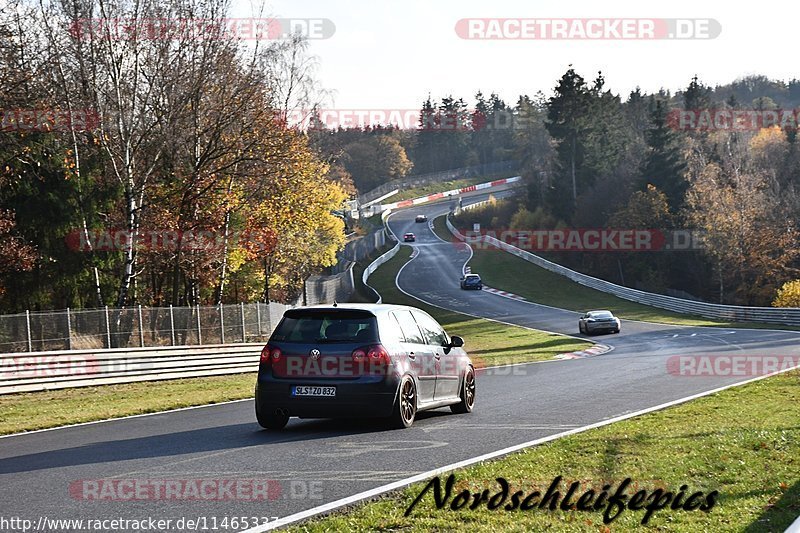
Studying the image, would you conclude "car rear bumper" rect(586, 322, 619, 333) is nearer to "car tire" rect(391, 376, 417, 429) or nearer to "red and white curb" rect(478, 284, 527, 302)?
"red and white curb" rect(478, 284, 527, 302)

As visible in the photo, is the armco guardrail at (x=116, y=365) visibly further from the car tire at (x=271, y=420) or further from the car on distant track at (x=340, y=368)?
the car on distant track at (x=340, y=368)

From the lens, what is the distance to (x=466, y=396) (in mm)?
15219

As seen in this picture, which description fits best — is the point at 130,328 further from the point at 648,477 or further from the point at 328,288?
A: the point at 328,288

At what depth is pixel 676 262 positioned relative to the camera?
88.3 meters

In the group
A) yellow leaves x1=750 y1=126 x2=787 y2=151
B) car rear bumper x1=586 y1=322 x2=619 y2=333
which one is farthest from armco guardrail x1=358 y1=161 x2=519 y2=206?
car rear bumper x1=586 y1=322 x2=619 y2=333

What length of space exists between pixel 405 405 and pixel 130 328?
55.7ft

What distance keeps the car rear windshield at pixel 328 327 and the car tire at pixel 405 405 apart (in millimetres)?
763

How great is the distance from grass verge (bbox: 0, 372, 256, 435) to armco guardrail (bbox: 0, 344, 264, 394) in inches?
10.8

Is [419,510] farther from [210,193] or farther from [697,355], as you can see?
[210,193]

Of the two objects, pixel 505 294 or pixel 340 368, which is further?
pixel 505 294

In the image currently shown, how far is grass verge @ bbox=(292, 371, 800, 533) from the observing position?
6961 millimetres

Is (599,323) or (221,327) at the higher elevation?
(221,327)

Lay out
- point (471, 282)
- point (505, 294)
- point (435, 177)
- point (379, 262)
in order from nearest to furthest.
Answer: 1. point (505, 294)
2. point (471, 282)
3. point (379, 262)
4. point (435, 177)

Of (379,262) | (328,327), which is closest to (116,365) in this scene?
(328,327)
